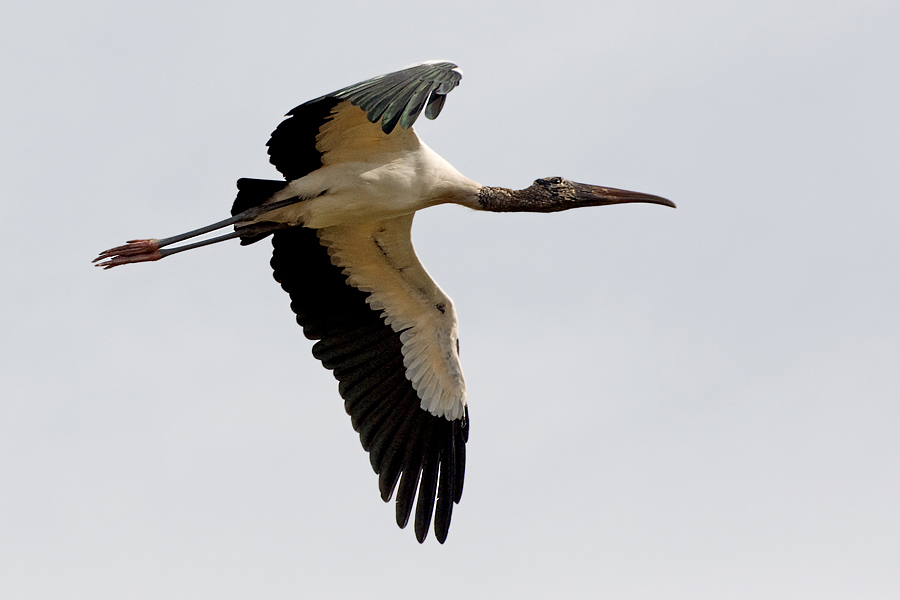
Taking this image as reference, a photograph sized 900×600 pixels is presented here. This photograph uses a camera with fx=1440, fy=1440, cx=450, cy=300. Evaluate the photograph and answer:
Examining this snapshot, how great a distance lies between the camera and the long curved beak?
39.3 ft

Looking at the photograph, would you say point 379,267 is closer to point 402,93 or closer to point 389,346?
point 389,346

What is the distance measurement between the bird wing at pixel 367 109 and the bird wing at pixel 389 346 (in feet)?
2.98

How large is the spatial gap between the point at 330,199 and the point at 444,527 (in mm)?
2794

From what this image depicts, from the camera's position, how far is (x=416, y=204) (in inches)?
431

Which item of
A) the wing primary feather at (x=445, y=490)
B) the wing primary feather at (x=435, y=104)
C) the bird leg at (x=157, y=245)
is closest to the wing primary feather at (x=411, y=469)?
the wing primary feather at (x=445, y=490)

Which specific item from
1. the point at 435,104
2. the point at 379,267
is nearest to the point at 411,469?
the point at 379,267

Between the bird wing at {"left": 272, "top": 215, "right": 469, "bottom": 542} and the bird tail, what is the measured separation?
0.63 meters

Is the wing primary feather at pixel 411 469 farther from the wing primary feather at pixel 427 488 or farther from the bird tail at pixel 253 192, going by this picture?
the bird tail at pixel 253 192

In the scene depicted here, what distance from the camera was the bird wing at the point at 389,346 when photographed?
38.4ft

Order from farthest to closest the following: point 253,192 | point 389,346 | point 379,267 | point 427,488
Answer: point 389,346 < point 379,267 < point 427,488 < point 253,192

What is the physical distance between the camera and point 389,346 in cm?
1212

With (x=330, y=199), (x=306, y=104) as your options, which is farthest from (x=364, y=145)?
(x=306, y=104)

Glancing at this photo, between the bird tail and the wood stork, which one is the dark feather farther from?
the bird tail

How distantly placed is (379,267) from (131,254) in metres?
2.02
